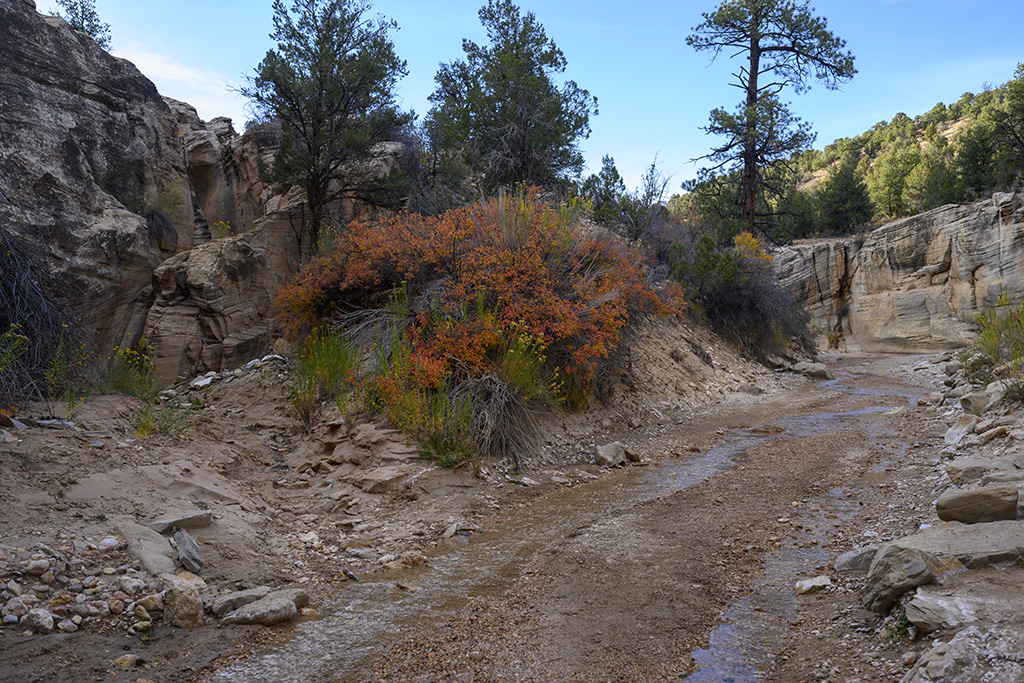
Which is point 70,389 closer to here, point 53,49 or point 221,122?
point 53,49

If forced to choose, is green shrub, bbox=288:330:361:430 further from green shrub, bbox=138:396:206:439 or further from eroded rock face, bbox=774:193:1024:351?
eroded rock face, bbox=774:193:1024:351

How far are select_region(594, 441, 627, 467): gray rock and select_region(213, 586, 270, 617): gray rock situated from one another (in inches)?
180

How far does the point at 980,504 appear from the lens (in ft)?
12.0

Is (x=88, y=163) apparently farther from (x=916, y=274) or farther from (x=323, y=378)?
(x=916, y=274)

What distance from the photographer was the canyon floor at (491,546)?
3.17 m

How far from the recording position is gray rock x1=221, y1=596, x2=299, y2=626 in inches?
145

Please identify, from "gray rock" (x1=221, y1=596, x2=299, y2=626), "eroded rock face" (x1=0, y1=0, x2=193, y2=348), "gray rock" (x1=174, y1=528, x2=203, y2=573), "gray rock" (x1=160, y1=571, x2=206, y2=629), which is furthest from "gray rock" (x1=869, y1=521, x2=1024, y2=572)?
"eroded rock face" (x1=0, y1=0, x2=193, y2=348)

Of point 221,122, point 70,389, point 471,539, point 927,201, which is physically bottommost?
point 471,539

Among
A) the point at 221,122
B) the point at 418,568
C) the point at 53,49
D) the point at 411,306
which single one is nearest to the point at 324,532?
the point at 418,568

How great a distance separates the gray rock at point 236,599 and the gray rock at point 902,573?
3.66 meters

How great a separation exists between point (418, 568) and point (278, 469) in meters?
3.13

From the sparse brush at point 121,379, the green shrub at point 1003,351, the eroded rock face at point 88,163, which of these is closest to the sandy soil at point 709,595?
the green shrub at point 1003,351

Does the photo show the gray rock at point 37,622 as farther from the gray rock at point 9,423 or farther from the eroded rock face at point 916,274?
the eroded rock face at point 916,274

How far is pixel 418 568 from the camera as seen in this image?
4.72 metres
